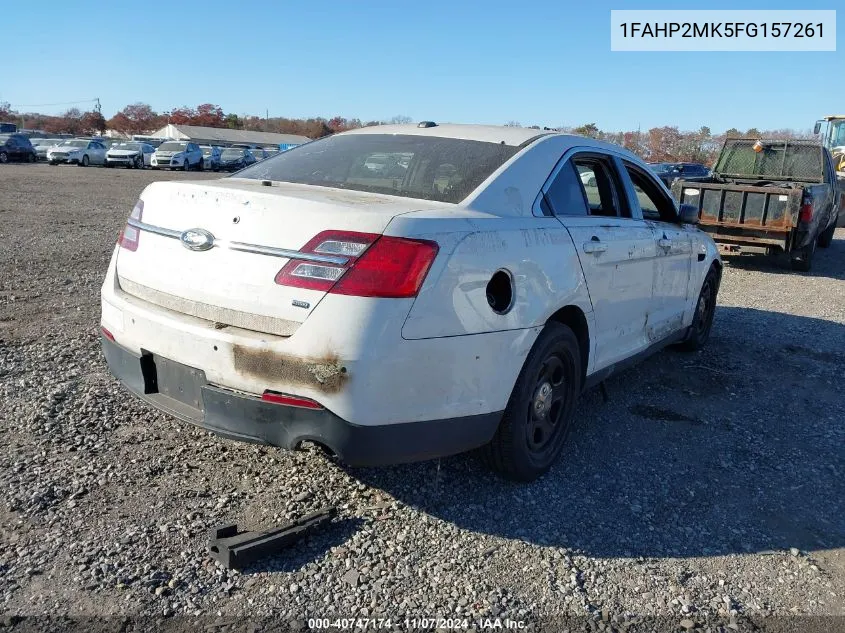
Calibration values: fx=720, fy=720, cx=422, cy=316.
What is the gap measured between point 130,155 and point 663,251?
3932 centimetres

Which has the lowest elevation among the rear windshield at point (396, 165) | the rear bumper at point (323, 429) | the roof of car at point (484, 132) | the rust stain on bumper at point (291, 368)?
the rear bumper at point (323, 429)

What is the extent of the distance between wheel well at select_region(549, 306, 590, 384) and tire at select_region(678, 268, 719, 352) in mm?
2264

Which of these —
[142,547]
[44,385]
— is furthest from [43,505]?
[44,385]

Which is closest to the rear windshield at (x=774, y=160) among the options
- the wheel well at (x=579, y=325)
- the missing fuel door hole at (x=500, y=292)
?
the wheel well at (x=579, y=325)

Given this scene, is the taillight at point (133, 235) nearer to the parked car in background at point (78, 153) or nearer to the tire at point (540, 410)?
the tire at point (540, 410)

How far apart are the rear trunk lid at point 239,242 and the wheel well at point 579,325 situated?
925 mm

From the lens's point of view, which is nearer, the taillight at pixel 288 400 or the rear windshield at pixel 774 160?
the taillight at pixel 288 400

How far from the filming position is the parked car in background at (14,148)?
3638 cm

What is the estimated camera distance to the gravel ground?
2.61 m

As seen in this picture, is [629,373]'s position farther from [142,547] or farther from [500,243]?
[142,547]

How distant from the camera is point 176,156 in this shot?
124 ft

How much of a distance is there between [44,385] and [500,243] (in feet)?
9.90

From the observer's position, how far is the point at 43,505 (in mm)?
3055

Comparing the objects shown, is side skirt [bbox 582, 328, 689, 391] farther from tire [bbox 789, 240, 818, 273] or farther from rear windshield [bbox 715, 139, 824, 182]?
rear windshield [bbox 715, 139, 824, 182]
